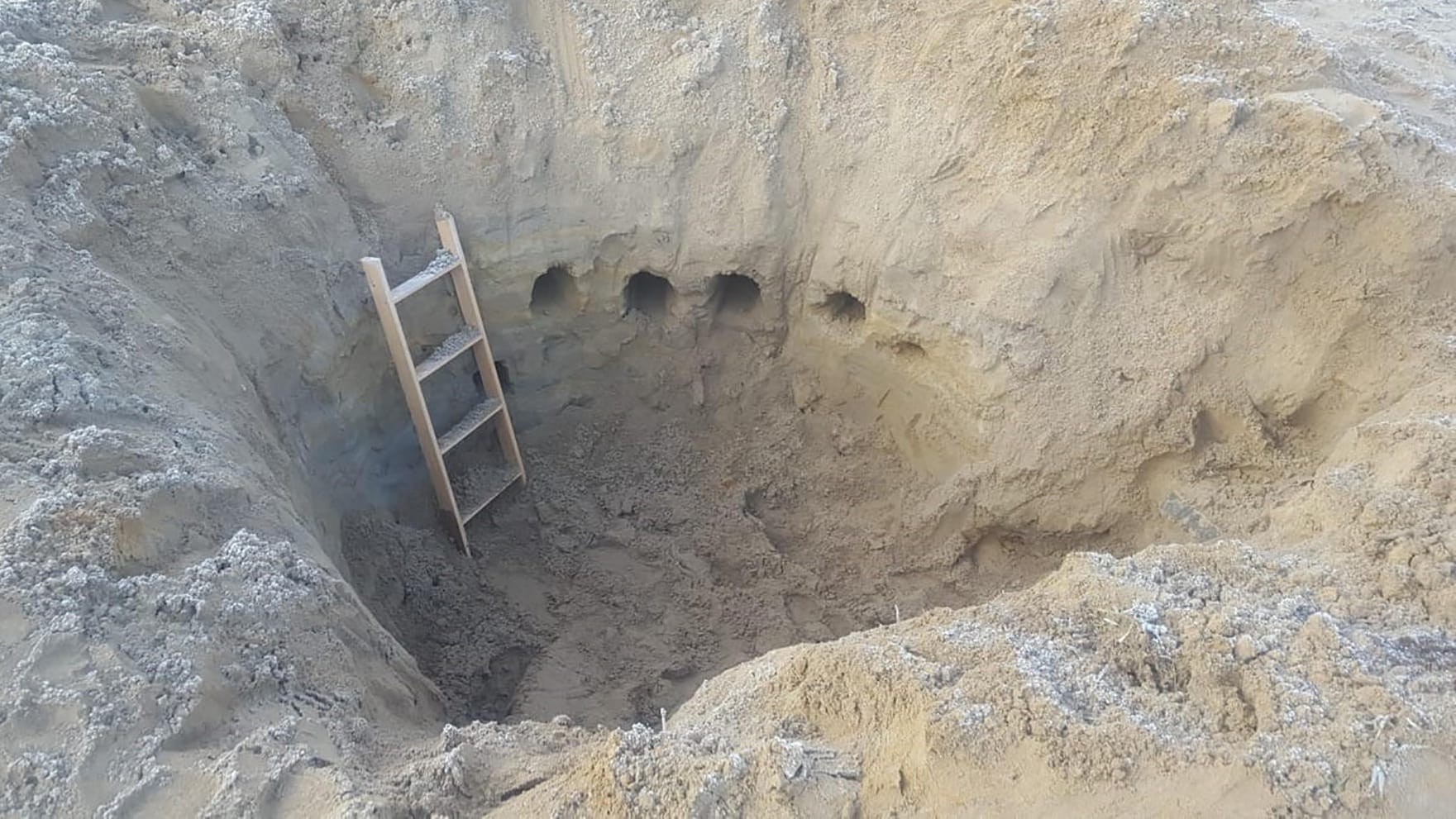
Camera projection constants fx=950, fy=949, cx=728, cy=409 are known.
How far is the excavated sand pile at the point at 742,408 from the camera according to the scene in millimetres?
2617

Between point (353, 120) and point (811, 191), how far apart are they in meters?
2.49

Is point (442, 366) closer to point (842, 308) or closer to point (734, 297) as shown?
point (734, 297)

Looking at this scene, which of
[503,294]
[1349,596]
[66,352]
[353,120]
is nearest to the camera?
[1349,596]

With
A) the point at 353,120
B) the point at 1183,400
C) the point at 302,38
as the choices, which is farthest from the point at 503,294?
the point at 1183,400

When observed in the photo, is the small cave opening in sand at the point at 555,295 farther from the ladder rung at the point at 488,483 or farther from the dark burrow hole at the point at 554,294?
the ladder rung at the point at 488,483

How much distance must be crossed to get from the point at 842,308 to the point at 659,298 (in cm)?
115

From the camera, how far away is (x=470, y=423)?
5309 mm

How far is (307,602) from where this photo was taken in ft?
10.6

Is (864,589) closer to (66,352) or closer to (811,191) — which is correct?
(811,191)

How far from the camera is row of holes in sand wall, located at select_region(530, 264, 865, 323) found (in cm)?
561

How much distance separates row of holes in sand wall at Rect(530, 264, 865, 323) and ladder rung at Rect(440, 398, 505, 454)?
0.63 meters

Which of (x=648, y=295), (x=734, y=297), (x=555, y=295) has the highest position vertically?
(x=555, y=295)

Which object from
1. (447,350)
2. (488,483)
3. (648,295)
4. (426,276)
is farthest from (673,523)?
(426,276)

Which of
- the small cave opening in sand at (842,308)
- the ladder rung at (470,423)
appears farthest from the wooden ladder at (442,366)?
the small cave opening in sand at (842,308)
